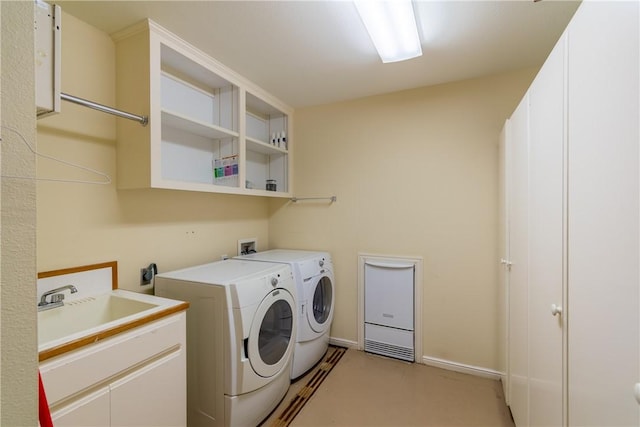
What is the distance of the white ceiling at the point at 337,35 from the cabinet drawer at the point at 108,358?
1612mm

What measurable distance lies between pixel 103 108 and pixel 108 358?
1174 mm

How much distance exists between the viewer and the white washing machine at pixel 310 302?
217cm

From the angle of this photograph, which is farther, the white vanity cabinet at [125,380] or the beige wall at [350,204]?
the beige wall at [350,204]

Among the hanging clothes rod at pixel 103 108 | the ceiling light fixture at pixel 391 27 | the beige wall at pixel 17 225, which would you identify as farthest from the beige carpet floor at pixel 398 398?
the ceiling light fixture at pixel 391 27

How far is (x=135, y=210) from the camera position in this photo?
5.90 ft

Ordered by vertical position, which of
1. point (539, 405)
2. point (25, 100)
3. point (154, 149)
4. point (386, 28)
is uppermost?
point (386, 28)

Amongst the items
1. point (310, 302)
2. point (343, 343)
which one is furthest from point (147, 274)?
point (343, 343)

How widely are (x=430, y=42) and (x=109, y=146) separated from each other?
207 centimetres

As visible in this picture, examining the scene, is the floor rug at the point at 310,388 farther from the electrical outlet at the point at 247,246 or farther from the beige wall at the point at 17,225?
the beige wall at the point at 17,225

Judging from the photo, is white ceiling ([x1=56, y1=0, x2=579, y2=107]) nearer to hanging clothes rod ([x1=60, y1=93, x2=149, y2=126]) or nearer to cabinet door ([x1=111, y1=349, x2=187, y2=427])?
hanging clothes rod ([x1=60, y1=93, x2=149, y2=126])

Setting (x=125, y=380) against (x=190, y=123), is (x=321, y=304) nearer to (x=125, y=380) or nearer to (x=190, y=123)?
(x=125, y=380)

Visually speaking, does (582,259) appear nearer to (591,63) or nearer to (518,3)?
(591,63)

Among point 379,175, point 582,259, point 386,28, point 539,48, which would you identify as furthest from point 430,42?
point 582,259

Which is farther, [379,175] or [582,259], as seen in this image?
[379,175]
